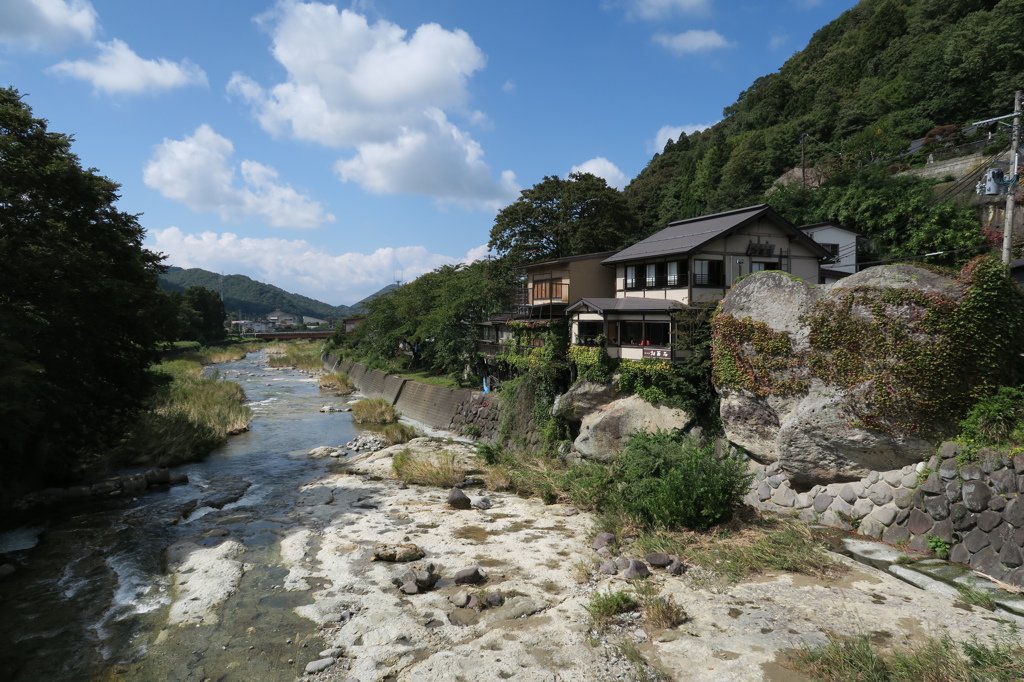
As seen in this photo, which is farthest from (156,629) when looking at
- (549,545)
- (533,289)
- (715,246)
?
(533,289)

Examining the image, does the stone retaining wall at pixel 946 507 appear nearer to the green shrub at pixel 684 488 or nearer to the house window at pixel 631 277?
the green shrub at pixel 684 488

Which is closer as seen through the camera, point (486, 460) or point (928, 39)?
point (486, 460)

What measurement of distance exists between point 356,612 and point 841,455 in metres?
13.0

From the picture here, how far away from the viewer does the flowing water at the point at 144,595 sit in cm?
830

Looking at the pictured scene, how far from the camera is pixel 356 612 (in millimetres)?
9695

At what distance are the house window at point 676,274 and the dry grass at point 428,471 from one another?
12436 millimetres

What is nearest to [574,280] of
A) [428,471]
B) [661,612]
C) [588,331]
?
[588,331]

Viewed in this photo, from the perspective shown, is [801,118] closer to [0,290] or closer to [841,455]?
[841,455]

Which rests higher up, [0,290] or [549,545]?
[0,290]

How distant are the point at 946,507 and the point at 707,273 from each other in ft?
41.6

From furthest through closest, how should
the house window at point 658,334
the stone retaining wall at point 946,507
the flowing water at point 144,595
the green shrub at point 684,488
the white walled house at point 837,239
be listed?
the white walled house at point 837,239
the house window at point 658,334
the green shrub at point 684,488
the stone retaining wall at point 946,507
the flowing water at point 144,595

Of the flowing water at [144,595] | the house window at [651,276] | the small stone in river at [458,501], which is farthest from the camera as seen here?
the house window at [651,276]

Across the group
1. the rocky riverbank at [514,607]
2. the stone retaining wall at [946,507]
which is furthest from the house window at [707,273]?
the rocky riverbank at [514,607]

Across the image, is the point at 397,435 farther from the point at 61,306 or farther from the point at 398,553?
the point at 61,306
